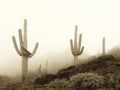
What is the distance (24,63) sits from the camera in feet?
70.3

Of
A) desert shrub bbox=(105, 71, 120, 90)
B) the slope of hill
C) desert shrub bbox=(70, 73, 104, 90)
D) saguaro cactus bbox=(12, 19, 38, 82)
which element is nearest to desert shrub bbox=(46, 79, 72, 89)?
desert shrub bbox=(70, 73, 104, 90)

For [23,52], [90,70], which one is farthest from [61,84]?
[23,52]

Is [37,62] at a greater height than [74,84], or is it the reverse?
[37,62]

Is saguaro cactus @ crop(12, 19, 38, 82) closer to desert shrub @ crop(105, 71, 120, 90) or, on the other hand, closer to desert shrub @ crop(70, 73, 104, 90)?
desert shrub @ crop(70, 73, 104, 90)

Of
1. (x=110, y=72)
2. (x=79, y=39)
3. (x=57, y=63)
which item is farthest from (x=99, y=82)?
(x=57, y=63)

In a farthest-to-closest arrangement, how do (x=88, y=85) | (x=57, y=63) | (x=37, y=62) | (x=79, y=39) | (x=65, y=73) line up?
(x=37, y=62) < (x=57, y=63) < (x=79, y=39) < (x=65, y=73) < (x=88, y=85)

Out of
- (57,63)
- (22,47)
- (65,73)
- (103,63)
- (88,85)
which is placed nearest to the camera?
(88,85)

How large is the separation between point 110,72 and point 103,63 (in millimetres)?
2946

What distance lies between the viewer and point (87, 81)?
13.0 m

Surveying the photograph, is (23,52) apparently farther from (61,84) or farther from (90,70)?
(61,84)

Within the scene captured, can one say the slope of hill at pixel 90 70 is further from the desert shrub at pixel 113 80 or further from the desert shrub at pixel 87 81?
the desert shrub at pixel 87 81

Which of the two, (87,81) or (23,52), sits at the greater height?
(23,52)

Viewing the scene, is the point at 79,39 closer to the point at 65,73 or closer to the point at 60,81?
the point at 65,73

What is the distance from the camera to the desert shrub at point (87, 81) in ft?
41.8
